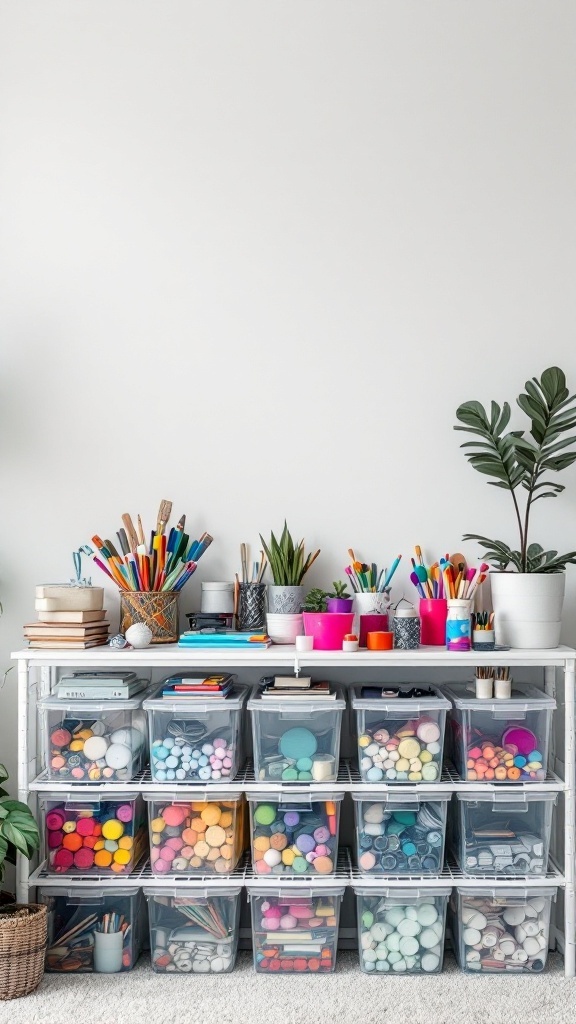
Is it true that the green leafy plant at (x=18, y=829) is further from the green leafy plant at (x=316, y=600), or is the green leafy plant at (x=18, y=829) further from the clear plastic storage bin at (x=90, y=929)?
the green leafy plant at (x=316, y=600)

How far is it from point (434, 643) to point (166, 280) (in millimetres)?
1268

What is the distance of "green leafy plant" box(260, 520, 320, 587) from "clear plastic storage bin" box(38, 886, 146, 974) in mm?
868

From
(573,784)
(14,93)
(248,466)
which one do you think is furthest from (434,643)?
(14,93)

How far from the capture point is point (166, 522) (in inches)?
99.0

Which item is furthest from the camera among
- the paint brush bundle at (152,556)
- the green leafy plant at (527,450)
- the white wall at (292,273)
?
the white wall at (292,273)

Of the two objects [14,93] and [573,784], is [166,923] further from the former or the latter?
[14,93]

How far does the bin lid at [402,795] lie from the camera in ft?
7.30

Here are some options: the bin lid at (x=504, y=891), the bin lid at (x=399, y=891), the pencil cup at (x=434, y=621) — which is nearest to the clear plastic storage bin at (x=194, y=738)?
the bin lid at (x=399, y=891)

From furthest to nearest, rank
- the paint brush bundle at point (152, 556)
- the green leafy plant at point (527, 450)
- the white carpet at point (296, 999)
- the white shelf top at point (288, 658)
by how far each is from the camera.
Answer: the paint brush bundle at point (152, 556)
the green leafy plant at point (527, 450)
the white shelf top at point (288, 658)
the white carpet at point (296, 999)

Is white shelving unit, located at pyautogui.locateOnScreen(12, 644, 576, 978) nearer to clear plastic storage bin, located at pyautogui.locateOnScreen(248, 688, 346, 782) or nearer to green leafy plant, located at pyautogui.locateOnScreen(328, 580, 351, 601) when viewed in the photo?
clear plastic storage bin, located at pyautogui.locateOnScreen(248, 688, 346, 782)

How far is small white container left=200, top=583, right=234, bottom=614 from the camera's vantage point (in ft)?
8.09

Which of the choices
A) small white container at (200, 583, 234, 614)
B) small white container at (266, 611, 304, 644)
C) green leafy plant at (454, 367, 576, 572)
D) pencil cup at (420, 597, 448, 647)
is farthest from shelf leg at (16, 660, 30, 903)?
green leafy plant at (454, 367, 576, 572)

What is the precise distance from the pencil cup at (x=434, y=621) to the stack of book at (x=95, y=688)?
0.78 m

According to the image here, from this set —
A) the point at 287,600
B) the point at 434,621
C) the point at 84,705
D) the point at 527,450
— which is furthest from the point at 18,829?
the point at 527,450
